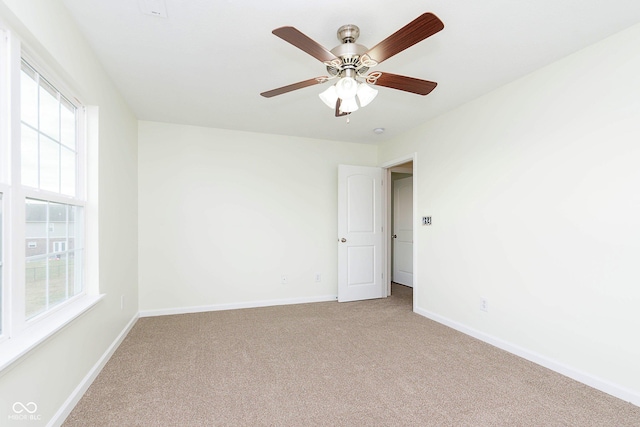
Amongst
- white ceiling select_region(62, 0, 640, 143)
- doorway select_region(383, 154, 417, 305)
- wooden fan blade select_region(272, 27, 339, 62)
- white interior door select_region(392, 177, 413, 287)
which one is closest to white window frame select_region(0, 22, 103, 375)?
white ceiling select_region(62, 0, 640, 143)

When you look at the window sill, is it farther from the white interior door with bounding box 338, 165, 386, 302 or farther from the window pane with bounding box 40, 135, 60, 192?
the white interior door with bounding box 338, 165, 386, 302

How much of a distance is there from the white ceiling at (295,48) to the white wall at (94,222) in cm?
22

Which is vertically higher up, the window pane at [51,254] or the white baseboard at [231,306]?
the window pane at [51,254]

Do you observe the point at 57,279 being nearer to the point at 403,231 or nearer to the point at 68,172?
the point at 68,172

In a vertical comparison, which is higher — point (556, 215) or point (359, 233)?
point (556, 215)

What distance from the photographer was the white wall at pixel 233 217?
3951 mm

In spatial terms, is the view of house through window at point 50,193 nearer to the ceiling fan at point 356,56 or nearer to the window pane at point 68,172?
the window pane at point 68,172

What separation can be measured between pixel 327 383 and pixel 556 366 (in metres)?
1.80

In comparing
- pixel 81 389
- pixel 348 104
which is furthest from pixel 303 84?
pixel 81 389

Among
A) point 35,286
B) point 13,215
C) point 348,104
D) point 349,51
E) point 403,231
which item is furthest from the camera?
point 403,231

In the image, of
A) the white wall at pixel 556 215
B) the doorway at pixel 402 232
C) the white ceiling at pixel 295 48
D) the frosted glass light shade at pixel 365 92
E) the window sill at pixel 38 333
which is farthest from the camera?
the doorway at pixel 402 232

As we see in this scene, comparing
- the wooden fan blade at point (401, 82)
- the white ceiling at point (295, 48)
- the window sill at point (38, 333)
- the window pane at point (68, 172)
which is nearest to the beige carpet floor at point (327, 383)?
the window sill at point (38, 333)

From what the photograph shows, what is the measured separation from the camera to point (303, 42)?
161 centimetres

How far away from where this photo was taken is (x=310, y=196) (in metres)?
4.66
